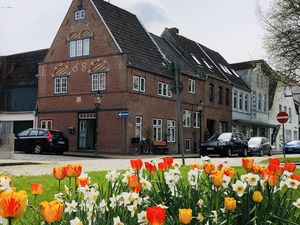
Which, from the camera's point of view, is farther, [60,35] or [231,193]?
[60,35]

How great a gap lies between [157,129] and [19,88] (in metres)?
13.9

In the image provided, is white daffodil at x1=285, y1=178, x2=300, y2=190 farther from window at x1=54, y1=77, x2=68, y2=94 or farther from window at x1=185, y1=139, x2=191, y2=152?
window at x1=185, y1=139, x2=191, y2=152

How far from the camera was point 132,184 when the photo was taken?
3434 millimetres

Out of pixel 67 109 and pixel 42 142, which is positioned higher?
pixel 67 109

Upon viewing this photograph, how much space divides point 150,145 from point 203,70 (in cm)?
1208

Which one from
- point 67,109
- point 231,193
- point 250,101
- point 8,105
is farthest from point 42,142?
point 250,101

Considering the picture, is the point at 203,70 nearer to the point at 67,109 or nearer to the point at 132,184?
the point at 67,109

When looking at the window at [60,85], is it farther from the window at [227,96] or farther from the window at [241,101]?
the window at [241,101]

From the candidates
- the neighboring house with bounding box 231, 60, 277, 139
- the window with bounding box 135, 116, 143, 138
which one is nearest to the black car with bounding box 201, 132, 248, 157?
the window with bounding box 135, 116, 143, 138

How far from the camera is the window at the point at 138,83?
1304 inches

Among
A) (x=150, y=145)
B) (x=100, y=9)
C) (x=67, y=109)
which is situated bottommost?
(x=150, y=145)

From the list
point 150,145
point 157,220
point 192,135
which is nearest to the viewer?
point 157,220

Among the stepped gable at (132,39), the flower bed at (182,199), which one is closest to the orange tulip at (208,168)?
the flower bed at (182,199)

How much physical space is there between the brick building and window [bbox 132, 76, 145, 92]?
0.24 ft
